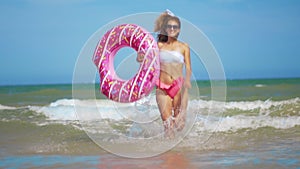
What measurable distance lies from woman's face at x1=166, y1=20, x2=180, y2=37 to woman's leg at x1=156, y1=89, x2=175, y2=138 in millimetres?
688

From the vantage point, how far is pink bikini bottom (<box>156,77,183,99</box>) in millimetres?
5984

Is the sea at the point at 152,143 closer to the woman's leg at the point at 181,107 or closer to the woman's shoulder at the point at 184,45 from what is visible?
the woman's leg at the point at 181,107

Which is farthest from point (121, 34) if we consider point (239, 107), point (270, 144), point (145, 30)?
point (239, 107)

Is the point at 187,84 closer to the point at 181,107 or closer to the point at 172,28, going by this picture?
the point at 181,107

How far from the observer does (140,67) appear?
567cm

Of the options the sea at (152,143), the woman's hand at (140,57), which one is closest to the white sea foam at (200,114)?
the sea at (152,143)

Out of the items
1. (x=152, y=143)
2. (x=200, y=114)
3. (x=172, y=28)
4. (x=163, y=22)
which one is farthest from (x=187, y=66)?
(x=200, y=114)

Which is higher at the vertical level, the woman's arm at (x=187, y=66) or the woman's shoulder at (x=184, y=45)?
the woman's shoulder at (x=184, y=45)

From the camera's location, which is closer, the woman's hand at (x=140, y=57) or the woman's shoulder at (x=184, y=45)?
the woman's hand at (x=140, y=57)

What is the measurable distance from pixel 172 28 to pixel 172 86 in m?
0.68

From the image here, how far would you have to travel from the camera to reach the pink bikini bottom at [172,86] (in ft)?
19.6

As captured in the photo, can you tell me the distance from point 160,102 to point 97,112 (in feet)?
2.85

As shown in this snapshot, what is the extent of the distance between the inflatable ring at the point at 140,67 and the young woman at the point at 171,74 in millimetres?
253

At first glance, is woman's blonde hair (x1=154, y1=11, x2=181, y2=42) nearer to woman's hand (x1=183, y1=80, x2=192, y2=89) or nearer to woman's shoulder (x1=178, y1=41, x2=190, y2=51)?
woman's shoulder (x1=178, y1=41, x2=190, y2=51)
